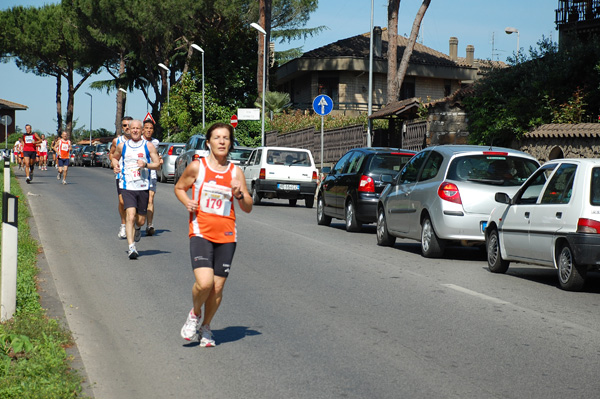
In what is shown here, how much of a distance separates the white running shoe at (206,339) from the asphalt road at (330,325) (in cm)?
7

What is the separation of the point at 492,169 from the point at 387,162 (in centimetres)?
426

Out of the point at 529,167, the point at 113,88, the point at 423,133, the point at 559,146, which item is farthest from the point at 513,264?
the point at 113,88

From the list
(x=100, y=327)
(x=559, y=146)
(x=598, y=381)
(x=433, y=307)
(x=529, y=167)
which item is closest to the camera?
(x=598, y=381)

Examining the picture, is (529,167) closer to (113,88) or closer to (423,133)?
(423,133)

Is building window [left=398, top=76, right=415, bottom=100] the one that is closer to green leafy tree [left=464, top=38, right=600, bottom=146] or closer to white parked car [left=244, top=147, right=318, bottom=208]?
green leafy tree [left=464, top=38, right=600, bottom=146]

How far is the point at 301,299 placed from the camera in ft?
31.4

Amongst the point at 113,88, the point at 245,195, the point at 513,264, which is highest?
the point at 113,88

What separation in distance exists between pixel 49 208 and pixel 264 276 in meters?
11.5

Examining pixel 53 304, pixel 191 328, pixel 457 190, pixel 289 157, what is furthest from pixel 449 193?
pixel 289 157

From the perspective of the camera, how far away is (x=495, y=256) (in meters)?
12.3

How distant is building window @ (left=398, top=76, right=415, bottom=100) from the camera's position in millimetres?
60062

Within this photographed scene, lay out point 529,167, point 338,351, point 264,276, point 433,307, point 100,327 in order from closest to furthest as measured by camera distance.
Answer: point 338,351, point 100,327, point 433,307, point 264,276, point 529,167

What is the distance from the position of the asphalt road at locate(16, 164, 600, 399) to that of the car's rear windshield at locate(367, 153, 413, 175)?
10.5ft

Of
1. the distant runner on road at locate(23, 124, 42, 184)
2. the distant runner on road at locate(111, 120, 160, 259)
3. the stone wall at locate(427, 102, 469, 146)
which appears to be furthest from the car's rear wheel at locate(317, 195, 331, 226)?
the distant runner on road at locate(23, 124, 42, 184)
